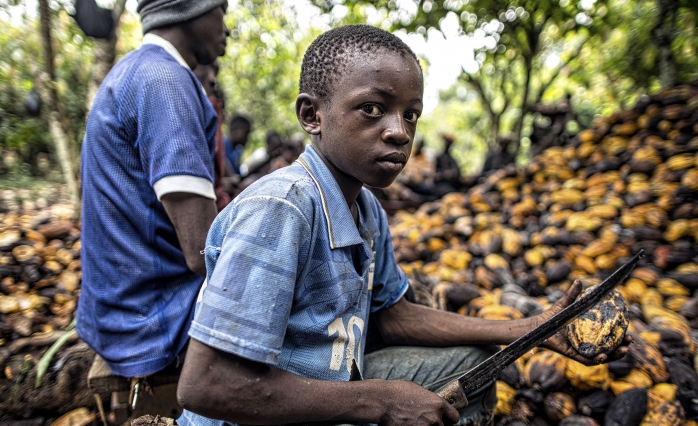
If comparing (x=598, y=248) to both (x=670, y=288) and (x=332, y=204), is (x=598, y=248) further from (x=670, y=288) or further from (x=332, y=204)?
(x=332, y=204)

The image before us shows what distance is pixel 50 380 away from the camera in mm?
1962

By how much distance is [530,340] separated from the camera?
1171 millimetres

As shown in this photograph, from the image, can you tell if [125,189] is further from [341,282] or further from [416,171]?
[416,171]

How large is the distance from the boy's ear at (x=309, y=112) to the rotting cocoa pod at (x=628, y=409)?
60.8 inches

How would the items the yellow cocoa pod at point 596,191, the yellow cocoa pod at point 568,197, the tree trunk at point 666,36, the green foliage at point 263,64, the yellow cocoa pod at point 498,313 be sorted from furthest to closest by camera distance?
the green foliage at point 263,64 → the tree trunk at point 666,36 → the yellow cocoa pod at point 568,197 → the yellow cocoa pod at point 596,191 → the yellow cocoa pod at point 498,313

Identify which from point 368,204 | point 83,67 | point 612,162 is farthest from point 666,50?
point 83,67

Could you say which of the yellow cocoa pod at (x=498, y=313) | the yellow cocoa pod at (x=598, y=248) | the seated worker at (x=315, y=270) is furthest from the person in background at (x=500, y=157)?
the seated worker at (x=315, y=270)

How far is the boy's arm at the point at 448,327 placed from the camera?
4.65 feet

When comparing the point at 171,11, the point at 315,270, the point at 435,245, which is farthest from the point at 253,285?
the point at 435,245

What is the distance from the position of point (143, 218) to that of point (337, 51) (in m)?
0.86

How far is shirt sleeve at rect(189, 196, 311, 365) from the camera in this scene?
2.69 ft

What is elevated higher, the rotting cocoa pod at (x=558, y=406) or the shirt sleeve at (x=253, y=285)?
the shirt sleeve at (x=253, y=285)

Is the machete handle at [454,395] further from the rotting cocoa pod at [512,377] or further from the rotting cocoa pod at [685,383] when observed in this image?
the rotting cocoa pod at [685,383]

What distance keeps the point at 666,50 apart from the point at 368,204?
4990mm
